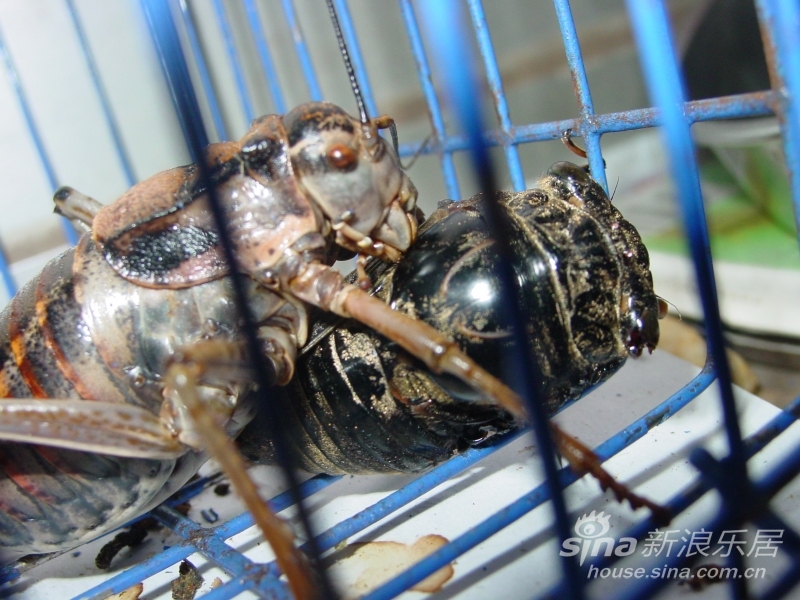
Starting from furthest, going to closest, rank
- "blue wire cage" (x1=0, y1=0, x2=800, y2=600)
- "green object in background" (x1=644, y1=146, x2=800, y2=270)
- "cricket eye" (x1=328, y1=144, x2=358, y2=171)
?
"green object in background" (x1=644, y1=146, x2=800, y2=270) < "cricket eye" (x1=328, y1=144, x2=358, y2=171) < "blue wire cage" (x1=0, y1=0, x2=800, y2=600)

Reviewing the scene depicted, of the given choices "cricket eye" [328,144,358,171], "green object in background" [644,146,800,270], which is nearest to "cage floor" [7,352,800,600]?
"cricket eye" [328,144,358,171]

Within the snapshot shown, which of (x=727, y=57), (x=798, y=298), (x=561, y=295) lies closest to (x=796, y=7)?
(x=561, y=295)

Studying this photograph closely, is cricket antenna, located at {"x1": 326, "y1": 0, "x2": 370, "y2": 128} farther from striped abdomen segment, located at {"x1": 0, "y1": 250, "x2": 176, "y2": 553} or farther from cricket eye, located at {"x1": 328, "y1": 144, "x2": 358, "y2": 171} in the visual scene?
striped abdomen segment, located at {"x1": 0, "y1": 250, "x2": 176, "y2": 553}

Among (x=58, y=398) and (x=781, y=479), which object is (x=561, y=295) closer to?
(x=781, y=479)

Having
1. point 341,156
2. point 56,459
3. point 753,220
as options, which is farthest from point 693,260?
point 753,220

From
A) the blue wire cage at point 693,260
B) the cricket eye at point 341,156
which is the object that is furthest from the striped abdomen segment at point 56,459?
the cricket eye at point 341,156

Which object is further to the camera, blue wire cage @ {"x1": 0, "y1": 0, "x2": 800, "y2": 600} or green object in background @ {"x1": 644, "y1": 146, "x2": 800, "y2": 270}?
green object in background @ {"x1": 644, "y1": 146, "x2": 800, "y2": 270}
